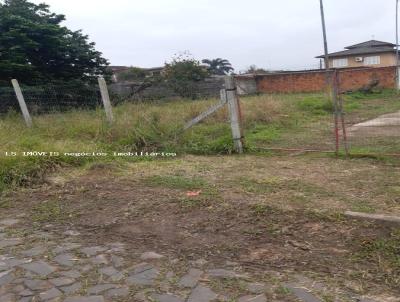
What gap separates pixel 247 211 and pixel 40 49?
12630mm

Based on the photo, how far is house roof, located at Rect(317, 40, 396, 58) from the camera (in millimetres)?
44438

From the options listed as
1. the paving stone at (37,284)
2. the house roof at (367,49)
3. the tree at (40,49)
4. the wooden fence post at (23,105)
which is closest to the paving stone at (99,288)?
the paving stone at (37,284)

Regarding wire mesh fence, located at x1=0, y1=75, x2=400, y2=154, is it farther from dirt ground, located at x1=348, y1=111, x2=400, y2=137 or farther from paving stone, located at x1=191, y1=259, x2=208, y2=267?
paving stone, located at x1=191, y1=259, x2=208, y2=267

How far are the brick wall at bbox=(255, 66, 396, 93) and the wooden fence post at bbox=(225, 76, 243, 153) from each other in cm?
1771

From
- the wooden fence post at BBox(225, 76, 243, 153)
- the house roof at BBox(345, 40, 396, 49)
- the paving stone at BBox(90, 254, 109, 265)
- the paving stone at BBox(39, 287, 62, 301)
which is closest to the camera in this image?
the paving stone at BBox(39, 287, 62, 301)

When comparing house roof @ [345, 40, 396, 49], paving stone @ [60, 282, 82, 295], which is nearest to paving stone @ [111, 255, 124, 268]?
paving stone @ [60, 282, 82, 295]

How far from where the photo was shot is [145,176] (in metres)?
6.08

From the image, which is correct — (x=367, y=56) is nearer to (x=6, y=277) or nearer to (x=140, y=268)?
(x=140, y=268)

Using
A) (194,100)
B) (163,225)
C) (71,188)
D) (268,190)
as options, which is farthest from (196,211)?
(194,100)

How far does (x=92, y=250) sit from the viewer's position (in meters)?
3.72

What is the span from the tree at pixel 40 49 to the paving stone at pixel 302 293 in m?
12.1

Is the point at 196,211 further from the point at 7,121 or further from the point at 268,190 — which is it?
the point at 7,121

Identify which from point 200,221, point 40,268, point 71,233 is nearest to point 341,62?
point 200,221

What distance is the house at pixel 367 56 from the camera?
144 ft
